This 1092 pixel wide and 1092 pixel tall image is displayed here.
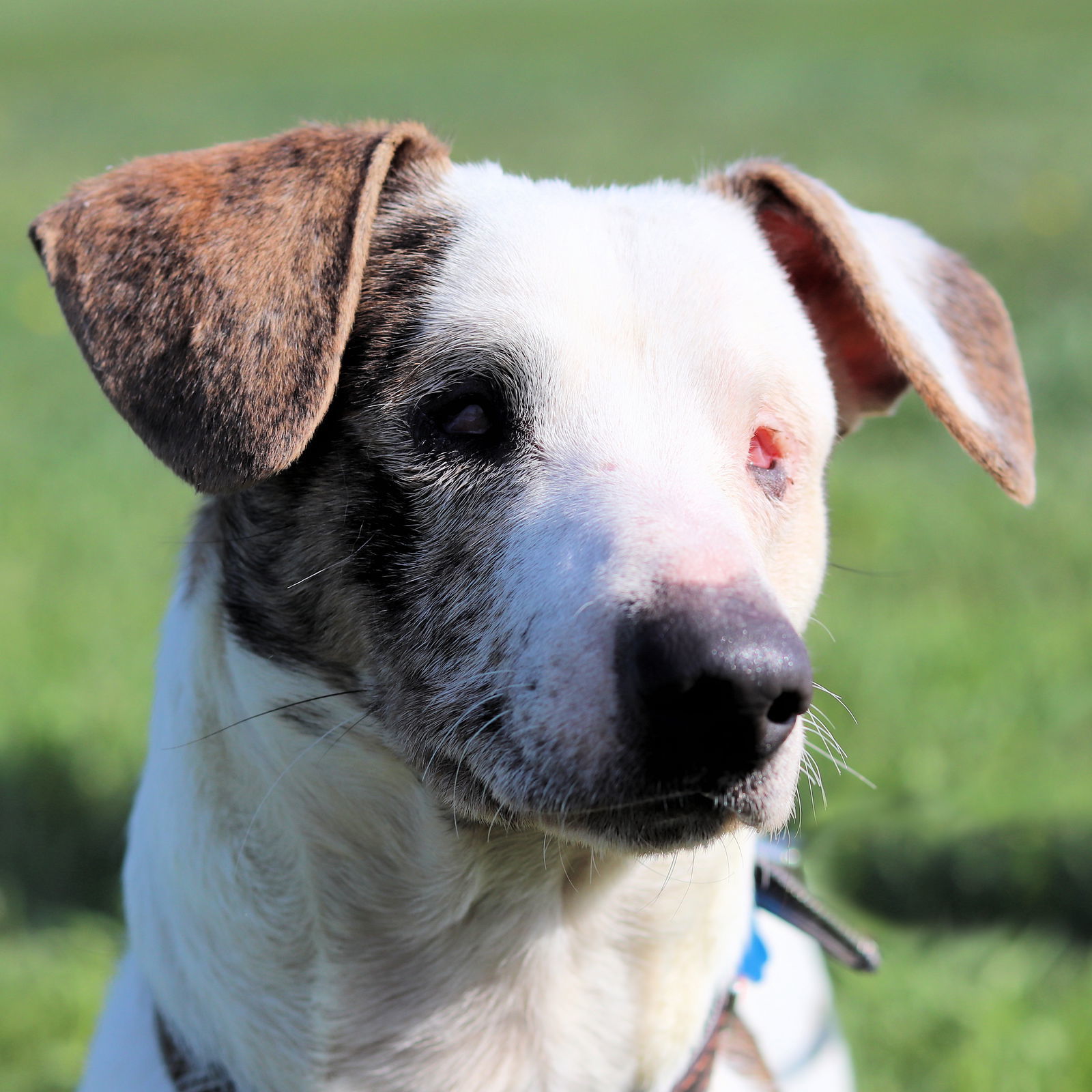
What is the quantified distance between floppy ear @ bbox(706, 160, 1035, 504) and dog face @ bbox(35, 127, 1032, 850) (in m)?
0.24

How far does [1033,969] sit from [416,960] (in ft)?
6.69

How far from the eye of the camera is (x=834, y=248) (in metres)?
2.74

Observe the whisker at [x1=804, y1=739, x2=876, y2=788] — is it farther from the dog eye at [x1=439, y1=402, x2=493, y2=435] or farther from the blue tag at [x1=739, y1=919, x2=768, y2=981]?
the dog eye at [x1=439, y1=402, x2=493, y2=435]

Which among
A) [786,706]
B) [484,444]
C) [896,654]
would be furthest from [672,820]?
[896,654]

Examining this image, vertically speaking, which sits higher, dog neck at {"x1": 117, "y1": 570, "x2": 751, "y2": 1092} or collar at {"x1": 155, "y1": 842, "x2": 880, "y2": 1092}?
dog neck at {"x1": 117, "y1": 570, "x2": 751, "y2": 1092}

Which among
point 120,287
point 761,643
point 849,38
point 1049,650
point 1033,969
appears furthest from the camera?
point 849,38

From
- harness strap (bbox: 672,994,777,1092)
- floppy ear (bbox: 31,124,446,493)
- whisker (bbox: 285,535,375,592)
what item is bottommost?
harness strap (bbox: 672,994,777,1092)

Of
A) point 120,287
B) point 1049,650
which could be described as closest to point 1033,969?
point 1049,650

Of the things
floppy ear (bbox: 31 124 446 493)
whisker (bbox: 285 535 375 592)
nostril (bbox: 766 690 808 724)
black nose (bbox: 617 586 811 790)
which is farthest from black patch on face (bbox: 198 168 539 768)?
nostril (bbox: 766 690 808 724)

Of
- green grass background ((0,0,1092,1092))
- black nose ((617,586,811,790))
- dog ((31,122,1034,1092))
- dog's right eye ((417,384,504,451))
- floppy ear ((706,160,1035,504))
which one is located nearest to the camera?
black nose ((617,586,811,790))

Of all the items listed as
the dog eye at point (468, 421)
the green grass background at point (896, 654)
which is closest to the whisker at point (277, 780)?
the dog eye at point (468, 421)

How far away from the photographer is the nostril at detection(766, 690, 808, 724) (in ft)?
6.28

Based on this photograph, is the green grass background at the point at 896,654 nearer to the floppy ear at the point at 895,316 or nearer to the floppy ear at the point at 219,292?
the floppy ear at the point at 895,316

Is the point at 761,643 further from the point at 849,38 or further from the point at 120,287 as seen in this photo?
the point at 849,38
